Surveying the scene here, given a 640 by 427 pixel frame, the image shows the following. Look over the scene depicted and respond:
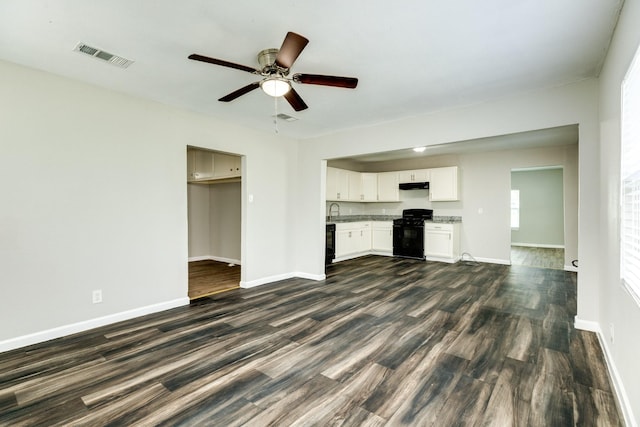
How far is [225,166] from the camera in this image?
5660 millimetres

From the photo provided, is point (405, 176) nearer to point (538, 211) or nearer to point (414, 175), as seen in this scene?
point (414, 175)

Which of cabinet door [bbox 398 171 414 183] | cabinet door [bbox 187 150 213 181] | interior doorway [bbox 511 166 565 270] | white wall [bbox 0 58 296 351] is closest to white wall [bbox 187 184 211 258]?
cabinet door [bbox 187 150 213 181]

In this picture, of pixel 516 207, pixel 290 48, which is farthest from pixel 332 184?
pixel 516 207

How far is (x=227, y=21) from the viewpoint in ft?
6.56

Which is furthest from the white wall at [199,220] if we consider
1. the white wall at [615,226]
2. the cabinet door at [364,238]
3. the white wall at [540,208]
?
the white wall at [540,208]

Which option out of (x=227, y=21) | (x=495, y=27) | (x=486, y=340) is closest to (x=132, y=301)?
(x=227, y=21)

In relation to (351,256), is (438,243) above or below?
above

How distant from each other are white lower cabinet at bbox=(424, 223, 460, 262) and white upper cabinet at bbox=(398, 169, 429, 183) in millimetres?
1117

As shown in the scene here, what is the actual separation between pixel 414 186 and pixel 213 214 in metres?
4.85

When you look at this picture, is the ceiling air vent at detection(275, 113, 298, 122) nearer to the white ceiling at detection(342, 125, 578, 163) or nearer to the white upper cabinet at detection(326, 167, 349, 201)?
the white ceiling at detection(342, 125, 578, 163)

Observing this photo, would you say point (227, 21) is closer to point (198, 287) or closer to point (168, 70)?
point (168, 70)

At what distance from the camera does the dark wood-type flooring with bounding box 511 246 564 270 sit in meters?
6.34

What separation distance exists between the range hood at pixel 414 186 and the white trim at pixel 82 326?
18.0 ft

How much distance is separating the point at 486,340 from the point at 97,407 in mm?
3057
